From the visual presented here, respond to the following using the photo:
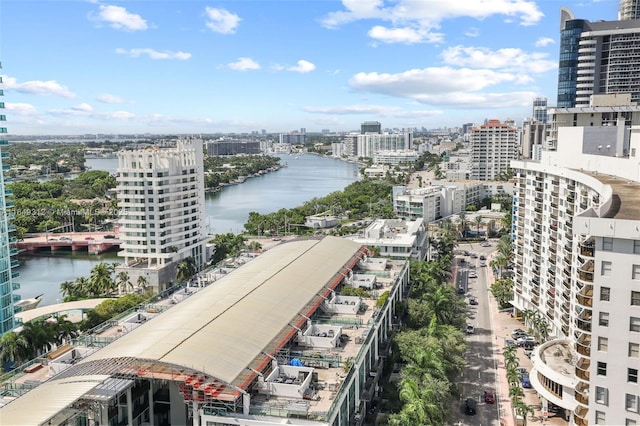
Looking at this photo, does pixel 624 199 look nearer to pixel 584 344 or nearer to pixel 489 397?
pixel 584 344

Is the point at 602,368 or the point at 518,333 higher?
the point at 602,368

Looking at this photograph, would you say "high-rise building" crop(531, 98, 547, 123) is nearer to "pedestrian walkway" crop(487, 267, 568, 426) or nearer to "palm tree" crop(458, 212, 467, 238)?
"palm tree" crop(458, 212, 467, 238)

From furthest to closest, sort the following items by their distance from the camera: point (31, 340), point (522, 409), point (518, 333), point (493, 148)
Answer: point (493, 148)
point (518, 333)
point (31, 340)
point (522, 409)

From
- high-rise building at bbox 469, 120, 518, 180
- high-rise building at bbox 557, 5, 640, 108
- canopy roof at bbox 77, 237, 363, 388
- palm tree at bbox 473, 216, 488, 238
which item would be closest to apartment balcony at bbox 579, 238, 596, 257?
canopy roof at bbox 77, 237, 363, 388

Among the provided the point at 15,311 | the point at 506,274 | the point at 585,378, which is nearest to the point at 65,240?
the point at 15,311

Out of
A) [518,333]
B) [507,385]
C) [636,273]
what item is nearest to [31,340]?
[507,385]

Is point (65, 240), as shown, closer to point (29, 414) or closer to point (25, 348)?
point (25, 348)
